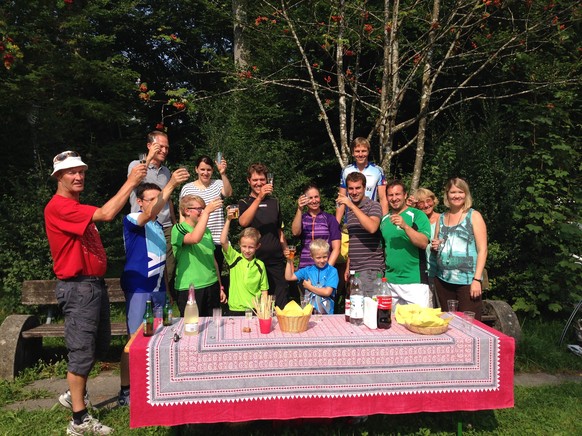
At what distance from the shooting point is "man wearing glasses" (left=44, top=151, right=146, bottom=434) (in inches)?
124

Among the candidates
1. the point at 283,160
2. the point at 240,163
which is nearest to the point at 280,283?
the point at 240,163

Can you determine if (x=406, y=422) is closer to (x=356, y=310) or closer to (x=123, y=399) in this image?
(x=356, y=310)

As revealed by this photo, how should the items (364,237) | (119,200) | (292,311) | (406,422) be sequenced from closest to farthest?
(119,200), (292,311), (406,422), (364,237)

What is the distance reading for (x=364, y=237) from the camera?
14.0 ft

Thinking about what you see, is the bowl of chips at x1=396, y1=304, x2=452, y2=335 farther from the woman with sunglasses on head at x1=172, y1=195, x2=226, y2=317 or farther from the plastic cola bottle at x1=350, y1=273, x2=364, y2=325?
the woman with sunglasses on head at x1=172, y1=195, x2=226, y2=317

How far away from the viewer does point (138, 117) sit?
14656mm

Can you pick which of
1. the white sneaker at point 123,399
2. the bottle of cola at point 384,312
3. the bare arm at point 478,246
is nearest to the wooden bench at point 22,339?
the white sneaker at point 123,399

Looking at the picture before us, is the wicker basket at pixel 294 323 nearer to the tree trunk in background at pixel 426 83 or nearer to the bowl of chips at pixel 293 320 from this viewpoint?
the bowl of chips at pixel 293 320

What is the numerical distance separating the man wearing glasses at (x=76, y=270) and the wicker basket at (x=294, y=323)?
4.75 feet

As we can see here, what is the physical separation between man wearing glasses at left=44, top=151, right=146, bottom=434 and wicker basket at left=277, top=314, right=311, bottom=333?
1447 millimetres

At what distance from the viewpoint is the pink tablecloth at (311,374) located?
2.77 m

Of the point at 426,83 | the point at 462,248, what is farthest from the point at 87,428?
the point at 426,83

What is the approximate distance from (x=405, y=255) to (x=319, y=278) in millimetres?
827

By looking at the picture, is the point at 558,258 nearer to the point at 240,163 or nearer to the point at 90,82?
the point at 240,163
